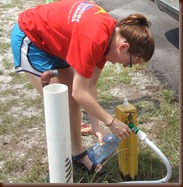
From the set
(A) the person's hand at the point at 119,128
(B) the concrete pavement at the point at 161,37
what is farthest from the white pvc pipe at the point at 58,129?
(B) the concrete pavement at the point at 161,37

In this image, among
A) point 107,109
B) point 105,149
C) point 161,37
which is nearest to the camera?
point 105,149

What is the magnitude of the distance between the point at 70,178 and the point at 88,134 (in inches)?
36.6

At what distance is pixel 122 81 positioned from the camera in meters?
4.05

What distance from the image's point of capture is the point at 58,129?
1.94 meters

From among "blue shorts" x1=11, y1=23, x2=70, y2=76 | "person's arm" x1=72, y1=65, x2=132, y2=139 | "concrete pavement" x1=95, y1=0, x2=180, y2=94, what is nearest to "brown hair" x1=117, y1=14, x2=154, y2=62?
"person's arm" x1=72, y1=65, x2=132, y2=139

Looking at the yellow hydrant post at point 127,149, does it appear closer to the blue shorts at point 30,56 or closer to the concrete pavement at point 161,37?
the blue shorts at point 30,56

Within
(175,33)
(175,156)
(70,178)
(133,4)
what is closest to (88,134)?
(175,156)

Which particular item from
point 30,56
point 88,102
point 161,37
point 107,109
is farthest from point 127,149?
point 161,37

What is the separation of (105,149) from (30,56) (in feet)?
2.46

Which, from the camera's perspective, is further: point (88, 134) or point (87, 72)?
point (88, 134)

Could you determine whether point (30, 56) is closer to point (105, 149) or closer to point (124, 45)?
point (124, 45)

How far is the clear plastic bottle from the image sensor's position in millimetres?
2441

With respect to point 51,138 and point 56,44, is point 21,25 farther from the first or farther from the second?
point 51,138

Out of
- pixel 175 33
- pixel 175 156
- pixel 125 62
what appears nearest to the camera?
pixel 125 62
